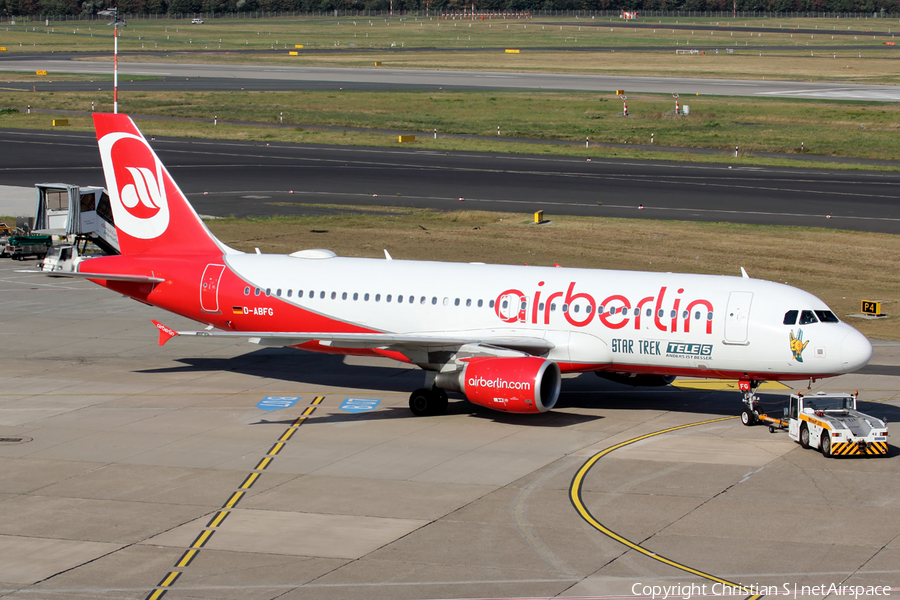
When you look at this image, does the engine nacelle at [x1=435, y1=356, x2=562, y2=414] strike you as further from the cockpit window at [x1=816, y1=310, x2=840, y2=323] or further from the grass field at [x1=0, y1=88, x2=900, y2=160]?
the grass field at [x1=0, y1=88, x2=900, y2=160]

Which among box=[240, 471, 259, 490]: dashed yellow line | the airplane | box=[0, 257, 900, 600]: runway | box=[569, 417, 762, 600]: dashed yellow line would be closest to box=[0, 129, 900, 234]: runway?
the airplane

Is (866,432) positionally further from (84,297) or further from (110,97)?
(110,97)

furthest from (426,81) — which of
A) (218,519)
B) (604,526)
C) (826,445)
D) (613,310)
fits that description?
(604,526)

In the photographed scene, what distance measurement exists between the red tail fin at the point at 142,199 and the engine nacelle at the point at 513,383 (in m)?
13.2

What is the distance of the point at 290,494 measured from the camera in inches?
1064

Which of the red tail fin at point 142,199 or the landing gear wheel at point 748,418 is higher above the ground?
the red tail fin at point 142,199

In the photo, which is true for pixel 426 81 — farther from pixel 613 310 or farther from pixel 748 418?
pixel 748 418

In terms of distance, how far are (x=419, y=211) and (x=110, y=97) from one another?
81.6m

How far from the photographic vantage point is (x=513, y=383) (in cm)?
3222

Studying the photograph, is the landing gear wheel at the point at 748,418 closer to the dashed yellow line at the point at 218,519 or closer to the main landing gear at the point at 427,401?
the main landing gear at the point at 427,401

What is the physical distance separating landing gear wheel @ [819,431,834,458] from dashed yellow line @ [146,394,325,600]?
16.2 meters

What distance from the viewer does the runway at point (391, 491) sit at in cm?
2186

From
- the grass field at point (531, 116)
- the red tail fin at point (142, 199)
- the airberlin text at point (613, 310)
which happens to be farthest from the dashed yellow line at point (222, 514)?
the grass field at point (531, 116)

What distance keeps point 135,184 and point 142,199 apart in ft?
2.25
